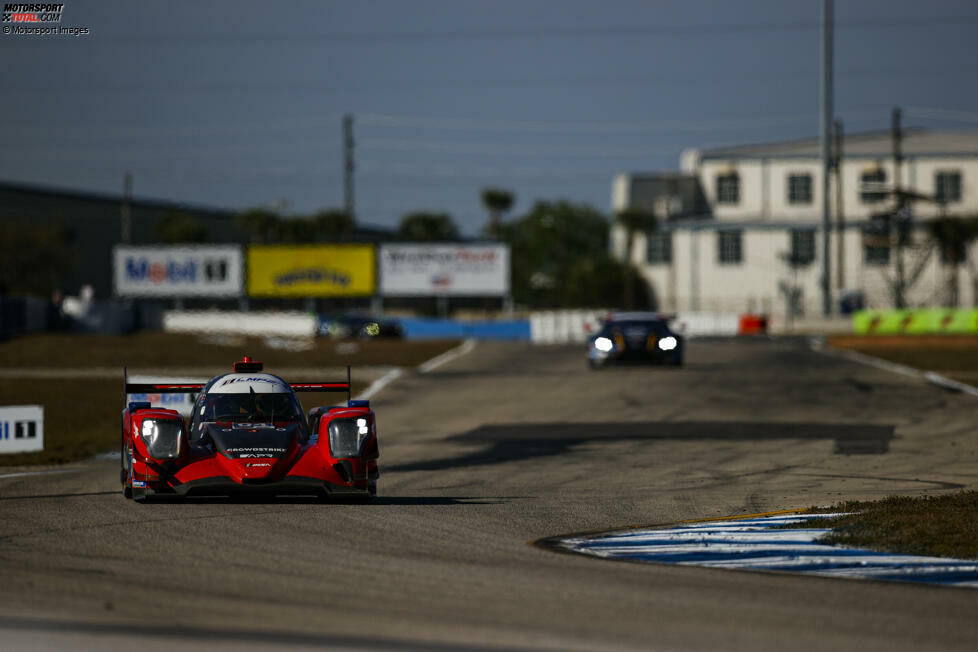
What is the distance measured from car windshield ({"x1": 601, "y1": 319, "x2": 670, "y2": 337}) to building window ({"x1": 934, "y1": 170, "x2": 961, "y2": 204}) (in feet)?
202

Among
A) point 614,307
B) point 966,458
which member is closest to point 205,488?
point 966,458

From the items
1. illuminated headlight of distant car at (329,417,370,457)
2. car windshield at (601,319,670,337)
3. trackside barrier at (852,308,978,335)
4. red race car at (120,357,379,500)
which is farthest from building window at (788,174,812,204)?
illuminated headlight of distant car at (329,417,370,457)

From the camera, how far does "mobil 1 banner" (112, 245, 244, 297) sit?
79.9m

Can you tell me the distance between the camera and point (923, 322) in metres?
58.4

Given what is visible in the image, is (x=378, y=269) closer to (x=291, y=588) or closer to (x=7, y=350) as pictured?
(x=7, y=350)

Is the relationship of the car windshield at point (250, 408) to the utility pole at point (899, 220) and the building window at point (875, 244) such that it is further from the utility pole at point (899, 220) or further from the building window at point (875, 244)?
the building window at point (875, 244)

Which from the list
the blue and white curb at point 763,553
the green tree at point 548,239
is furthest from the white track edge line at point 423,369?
the green tree at point 548,239

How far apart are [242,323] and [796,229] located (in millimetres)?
38921

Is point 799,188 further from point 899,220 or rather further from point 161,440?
point 161,440

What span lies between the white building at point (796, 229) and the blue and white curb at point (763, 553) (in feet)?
243

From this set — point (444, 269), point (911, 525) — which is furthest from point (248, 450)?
point (444, 269)

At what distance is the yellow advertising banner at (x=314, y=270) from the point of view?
7869 cm

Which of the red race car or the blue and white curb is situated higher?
the red race car

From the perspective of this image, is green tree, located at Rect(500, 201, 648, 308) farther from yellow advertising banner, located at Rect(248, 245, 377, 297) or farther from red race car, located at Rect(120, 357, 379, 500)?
red race car, located at Rect(120, 357, 379, 500)
